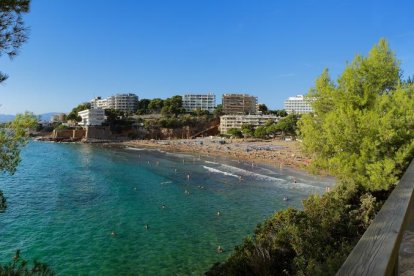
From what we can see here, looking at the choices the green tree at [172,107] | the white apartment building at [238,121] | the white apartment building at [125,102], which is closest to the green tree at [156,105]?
the green tree at [172,107]

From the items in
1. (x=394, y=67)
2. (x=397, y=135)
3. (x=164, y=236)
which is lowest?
(x=164, y=236)

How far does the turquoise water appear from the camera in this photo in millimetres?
18891

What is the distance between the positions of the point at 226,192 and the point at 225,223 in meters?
11.3

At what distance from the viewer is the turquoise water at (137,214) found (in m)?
18.9

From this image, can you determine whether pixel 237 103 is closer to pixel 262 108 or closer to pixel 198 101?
pixel 262 108

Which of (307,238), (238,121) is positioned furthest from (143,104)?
(307,238)

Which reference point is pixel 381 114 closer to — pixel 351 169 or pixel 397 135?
pixel 397 135

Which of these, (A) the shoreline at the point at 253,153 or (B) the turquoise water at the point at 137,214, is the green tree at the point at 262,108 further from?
(B) the turquoise water at the point at 137,214

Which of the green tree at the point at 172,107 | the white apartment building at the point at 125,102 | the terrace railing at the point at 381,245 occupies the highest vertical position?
the white apartment building at the point at 125,102

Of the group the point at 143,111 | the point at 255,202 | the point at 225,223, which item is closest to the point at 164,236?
the point at 225,223

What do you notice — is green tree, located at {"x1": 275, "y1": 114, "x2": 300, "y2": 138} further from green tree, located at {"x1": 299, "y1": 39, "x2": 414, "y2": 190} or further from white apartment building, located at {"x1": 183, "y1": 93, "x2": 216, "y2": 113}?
green tree, located at {"x1": 299, "y1": 39, "x2": 414, "y2": 190}

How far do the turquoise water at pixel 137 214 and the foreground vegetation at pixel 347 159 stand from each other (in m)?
6.01

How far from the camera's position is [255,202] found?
31.3 meters

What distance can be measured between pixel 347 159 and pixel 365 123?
1.70 meters
